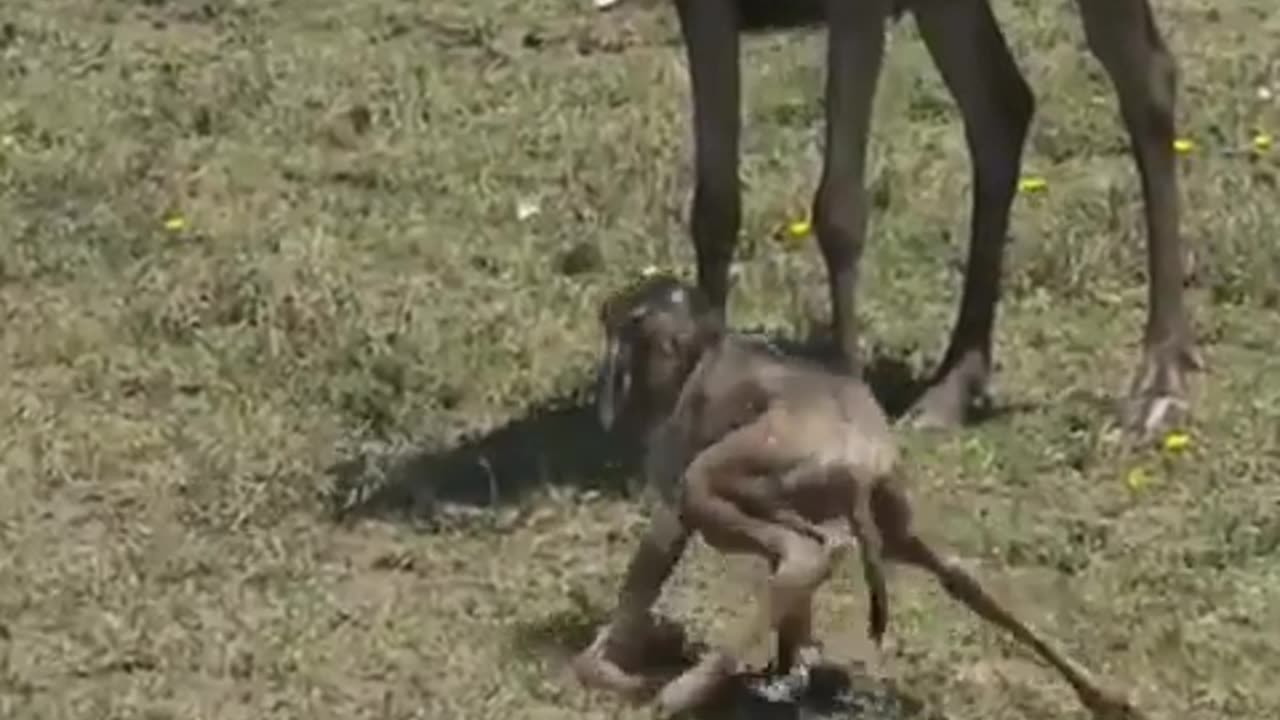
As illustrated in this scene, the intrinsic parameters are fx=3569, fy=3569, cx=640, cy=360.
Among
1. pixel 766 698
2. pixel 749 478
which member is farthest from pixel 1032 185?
pixel 749 478

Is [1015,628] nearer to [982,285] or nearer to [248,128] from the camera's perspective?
[982,285]

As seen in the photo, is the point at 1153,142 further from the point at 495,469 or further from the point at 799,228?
the point at 495,469

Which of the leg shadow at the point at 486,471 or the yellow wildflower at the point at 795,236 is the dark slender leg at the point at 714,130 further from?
the yellow wildflower at the point at 795,236

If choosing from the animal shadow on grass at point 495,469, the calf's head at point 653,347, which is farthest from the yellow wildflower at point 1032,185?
the calf's head at point 653,347

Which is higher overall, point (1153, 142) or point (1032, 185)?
point (1153, 142)

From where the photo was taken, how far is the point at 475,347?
7.24 m

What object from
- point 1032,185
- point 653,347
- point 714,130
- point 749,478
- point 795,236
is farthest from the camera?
point 1032,185

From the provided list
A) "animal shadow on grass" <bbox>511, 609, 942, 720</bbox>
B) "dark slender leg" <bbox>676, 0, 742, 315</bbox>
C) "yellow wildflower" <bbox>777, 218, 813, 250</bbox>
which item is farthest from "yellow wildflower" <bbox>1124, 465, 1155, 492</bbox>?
"yellow wildflower" <bbox>777, 218, 813, 250</bbox>

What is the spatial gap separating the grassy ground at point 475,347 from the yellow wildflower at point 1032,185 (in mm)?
57

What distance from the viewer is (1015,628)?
17.0ft

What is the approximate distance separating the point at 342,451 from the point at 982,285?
1.40 meters

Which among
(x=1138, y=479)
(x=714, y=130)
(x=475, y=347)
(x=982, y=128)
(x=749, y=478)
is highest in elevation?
(x=714, y=130)

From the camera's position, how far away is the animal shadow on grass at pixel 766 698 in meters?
5.26

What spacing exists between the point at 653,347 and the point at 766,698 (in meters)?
0.55
